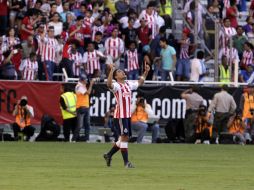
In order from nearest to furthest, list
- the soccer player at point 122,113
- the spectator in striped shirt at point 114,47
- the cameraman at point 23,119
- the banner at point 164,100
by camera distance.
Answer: the soccer player at point 122,113 < the cameraman at point 23,119 < the banner at point 164,100 < the spectator in striped shirt at point 114,47

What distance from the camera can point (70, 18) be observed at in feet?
123

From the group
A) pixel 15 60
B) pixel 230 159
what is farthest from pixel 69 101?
pixel 230 159

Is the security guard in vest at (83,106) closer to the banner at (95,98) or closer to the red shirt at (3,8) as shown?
the banner at (95,98)

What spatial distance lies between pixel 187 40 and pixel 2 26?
6.34 m

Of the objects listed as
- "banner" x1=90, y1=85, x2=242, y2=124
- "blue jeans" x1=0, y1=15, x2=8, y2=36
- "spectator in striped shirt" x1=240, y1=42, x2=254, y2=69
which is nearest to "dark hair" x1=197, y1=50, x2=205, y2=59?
"spectator in striped shirt" x1=240, y1=42, x2=254, y2=69

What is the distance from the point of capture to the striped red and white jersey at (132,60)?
36656 mm

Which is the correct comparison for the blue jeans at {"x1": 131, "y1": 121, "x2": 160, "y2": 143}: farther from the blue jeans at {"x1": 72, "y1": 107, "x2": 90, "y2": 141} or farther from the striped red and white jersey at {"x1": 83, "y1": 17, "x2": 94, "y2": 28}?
the striped red and white jersey at {"x1": 83, "y1": 17, "x2": 94, "y2": 28}

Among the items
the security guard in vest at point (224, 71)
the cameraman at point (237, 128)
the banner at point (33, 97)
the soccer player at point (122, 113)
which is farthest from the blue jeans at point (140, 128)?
the soccer player at point (122, 113)

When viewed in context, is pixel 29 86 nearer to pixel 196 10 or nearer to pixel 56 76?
pixel 56 76

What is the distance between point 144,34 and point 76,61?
3.18 m

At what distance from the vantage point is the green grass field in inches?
708

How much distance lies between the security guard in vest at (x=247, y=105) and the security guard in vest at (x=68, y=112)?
17.6 ft

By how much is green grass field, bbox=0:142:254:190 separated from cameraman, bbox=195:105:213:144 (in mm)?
1759

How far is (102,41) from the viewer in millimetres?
37562
